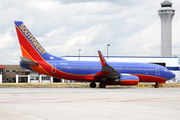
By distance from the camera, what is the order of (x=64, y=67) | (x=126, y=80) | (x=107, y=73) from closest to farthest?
(x=126, y=80) < (x=107, y=73) < (x=64, y=67)

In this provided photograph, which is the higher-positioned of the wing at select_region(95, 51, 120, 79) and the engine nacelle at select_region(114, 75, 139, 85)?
the wing at select_region(95, 51, 120, 79)

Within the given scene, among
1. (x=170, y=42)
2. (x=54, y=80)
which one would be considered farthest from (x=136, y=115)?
(x=170, y=42)

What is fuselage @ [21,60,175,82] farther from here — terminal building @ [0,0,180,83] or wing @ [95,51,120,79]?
terminal building @ [0,0,180,83]

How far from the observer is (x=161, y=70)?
1542 inches

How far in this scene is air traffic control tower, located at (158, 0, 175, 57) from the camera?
4033 inches

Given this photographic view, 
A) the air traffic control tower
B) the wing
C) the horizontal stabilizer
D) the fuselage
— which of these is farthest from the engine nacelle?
the air traffic control tower

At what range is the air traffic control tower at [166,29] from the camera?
10244cm

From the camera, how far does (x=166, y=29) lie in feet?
339

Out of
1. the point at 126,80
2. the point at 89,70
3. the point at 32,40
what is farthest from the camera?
the point at 89,70

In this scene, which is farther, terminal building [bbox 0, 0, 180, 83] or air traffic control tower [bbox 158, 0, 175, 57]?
air traffic control tower [bbox 158, 0, 175, 57]

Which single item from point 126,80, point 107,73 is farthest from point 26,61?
point 126,80

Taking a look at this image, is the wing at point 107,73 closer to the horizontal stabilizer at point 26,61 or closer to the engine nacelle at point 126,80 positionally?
the engine nacelle at point 126,80

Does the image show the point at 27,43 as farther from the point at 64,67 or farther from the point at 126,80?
the point at 126,80

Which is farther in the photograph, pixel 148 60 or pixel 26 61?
pixel 148 60
